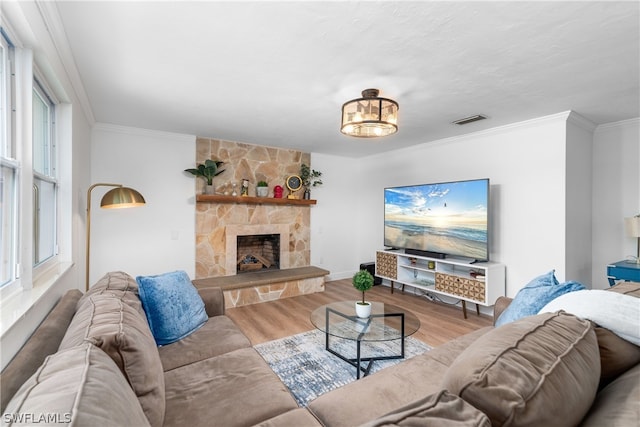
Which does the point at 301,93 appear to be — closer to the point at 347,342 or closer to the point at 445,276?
the point at 347,342

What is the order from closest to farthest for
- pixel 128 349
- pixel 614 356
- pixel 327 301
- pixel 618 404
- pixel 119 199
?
1. pixel 618 404
2. pixel 614 356
3. pixel 128 349
4. pixel 119 199
5. pixel 327 301

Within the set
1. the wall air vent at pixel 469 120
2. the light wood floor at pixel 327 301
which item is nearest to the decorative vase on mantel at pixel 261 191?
the light wood floor at pixel 327 301

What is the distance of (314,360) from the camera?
2.56m

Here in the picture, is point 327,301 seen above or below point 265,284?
below

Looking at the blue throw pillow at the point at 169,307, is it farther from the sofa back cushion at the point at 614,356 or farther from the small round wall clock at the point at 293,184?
the small round wall clock at the point at 293,184

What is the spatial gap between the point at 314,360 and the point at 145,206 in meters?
2.99

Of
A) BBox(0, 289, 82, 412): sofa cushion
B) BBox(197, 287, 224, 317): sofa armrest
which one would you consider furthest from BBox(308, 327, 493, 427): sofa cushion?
BBox(197, 287, 224, 317): sofa armrest

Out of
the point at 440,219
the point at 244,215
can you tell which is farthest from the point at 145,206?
the point at 440,219

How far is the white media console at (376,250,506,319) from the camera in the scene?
3.52 metres

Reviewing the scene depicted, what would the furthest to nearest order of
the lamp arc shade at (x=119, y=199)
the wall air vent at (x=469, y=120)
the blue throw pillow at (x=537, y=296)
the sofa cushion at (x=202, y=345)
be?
the wall air vent at (x=469, y=120)
the lamp arc shade at (x=119, y=199)
the sofa cushion at (x=202, y=345)
the blue throw pillow at (x=537, y=296)

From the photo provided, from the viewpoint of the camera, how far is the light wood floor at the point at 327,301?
315cm

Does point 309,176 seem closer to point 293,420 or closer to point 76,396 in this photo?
point 293,420

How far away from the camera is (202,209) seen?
171 inches

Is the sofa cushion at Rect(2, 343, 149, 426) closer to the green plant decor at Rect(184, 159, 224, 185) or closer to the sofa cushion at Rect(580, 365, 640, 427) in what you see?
the sofa cushion at Rect(580, 365, 640, 427)
